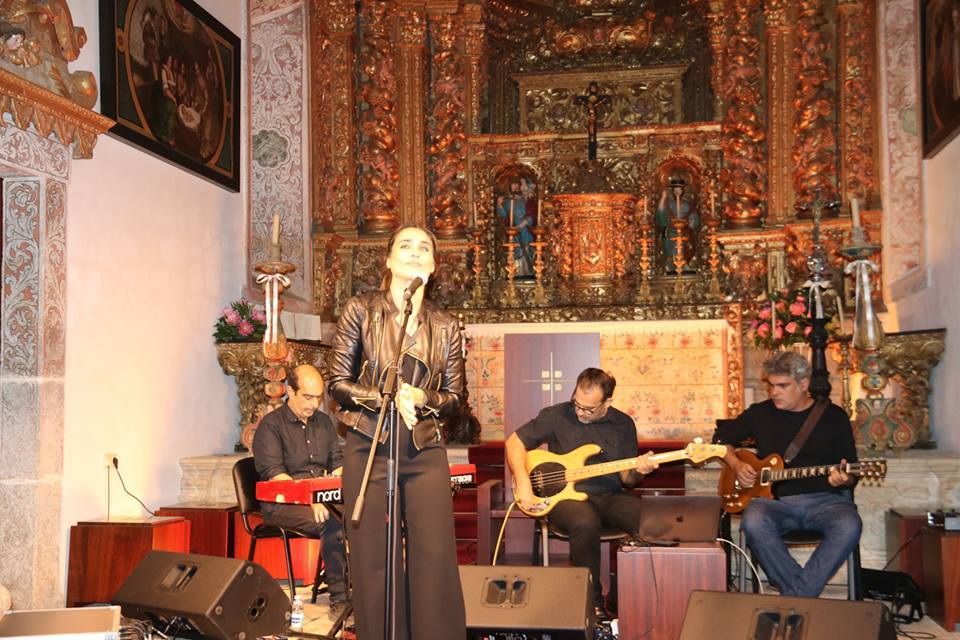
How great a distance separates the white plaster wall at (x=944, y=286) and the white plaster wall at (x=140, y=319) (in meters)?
6.28

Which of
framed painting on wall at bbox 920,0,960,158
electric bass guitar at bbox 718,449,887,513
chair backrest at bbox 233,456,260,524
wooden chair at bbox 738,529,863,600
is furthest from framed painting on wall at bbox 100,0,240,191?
framed painting on wall at bbox 920,0,960,158

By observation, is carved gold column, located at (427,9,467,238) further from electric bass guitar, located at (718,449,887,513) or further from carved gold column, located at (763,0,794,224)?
electric bass guitar, located at (718,449,887,513)

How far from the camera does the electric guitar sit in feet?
20.1

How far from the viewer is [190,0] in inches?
364

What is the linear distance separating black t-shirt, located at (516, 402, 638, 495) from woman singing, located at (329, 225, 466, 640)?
2.33m

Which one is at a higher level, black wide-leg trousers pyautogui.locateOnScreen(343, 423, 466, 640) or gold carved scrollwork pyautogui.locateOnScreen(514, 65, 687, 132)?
gold carved scrollwork pyautogui.locateOnScreen(514, 65, 687, 132)

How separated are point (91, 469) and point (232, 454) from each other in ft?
5.90

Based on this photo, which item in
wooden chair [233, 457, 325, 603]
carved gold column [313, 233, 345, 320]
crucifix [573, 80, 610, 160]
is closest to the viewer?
wooden chair [233, 457, 325, 603]

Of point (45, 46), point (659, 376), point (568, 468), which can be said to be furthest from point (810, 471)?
point (45, 46)

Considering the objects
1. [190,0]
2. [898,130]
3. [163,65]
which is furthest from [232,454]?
[898,130]

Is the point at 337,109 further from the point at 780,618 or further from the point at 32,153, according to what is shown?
the point at 780,618

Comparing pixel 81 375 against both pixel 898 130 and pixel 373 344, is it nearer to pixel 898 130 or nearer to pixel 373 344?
pixel 373 344

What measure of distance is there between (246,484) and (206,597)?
1.99 meters

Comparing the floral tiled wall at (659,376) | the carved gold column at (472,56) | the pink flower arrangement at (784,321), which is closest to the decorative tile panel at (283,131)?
the carved gold column at (472,56)
